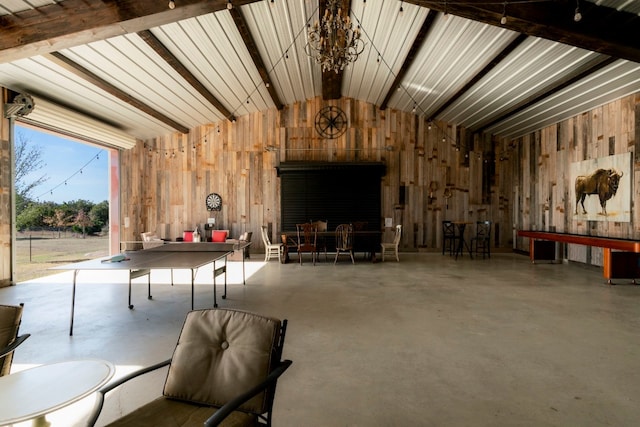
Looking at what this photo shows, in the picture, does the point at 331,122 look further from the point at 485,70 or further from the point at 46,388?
the point at 46,388

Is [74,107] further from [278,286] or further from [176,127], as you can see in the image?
[278,286]

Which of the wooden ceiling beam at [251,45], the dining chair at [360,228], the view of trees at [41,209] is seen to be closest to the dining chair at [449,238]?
the dining chair at [360,228]

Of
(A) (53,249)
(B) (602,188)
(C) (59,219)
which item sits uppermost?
(B) (602,188)

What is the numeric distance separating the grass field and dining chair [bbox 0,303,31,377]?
27.8 feet

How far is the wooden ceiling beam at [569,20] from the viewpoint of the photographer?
430 cm

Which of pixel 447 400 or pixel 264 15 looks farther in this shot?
pixel 264 15

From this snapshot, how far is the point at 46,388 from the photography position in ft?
4.59

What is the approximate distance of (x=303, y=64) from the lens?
787cm

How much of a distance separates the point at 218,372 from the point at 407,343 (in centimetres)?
218

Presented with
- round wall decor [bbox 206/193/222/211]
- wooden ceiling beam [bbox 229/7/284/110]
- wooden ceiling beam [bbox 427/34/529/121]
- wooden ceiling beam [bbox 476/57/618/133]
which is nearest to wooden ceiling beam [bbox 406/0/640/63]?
wooden ceiling beam [bbox 427/34/529/121]

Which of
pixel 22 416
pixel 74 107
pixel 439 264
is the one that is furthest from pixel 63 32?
pixel 439 264

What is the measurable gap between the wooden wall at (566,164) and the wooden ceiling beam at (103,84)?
10.3 metres

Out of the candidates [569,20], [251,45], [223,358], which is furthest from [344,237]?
[223,358]

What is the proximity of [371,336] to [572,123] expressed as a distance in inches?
315
